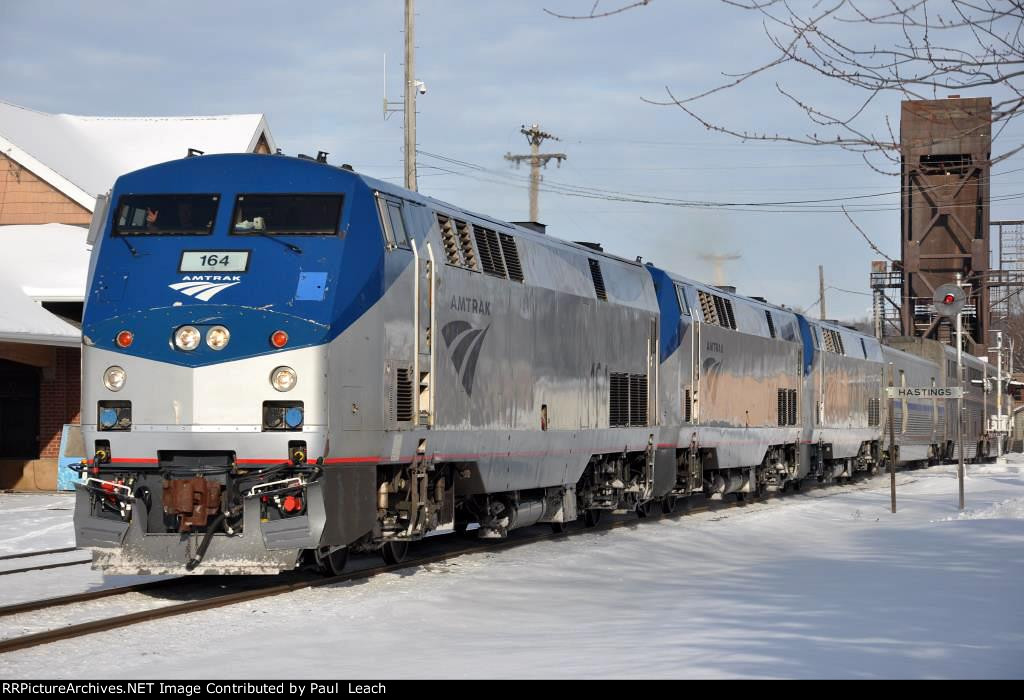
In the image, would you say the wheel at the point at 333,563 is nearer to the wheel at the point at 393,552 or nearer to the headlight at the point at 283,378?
the wheel at the point at 393,552

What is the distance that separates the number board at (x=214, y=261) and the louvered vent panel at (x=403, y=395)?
203 centimetres

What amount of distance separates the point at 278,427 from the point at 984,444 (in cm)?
5413

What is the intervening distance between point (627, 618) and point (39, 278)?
20999mm

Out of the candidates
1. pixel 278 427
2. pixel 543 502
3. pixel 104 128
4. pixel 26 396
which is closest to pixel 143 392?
pixel 278 427

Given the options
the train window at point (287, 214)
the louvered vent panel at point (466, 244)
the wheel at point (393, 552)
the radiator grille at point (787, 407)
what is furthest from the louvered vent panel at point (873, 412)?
the train window at point (287, 214)

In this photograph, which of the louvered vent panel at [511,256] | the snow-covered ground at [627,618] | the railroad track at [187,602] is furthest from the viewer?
the louvered vent panel at [511,256]

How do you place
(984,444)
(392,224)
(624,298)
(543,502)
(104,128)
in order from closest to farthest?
(392,224) → (543,502) → (624,298) → (104,128) → (984,444)

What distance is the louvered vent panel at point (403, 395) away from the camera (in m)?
13.9

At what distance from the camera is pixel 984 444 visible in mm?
61000

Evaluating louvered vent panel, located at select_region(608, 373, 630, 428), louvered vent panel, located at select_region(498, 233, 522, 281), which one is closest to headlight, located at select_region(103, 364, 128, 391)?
louvered vent panel, located at select_region(498, 233, 522, 281)

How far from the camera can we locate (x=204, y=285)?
12.7 metres

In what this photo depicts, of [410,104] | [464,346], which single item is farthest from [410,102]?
[464,346]

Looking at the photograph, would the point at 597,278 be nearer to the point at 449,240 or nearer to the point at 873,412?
the point at 449,240
